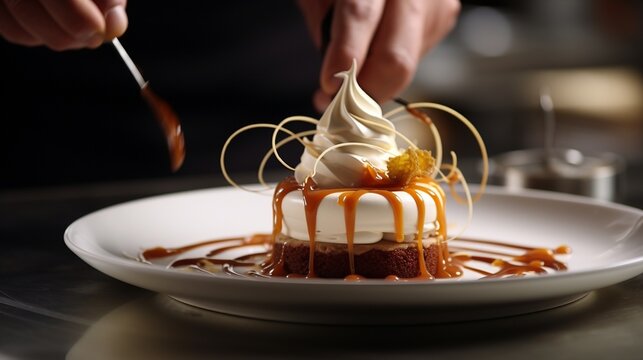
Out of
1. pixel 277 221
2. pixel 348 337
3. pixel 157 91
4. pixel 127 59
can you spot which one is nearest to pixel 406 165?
pixel 277 221

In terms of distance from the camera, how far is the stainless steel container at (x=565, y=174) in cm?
232

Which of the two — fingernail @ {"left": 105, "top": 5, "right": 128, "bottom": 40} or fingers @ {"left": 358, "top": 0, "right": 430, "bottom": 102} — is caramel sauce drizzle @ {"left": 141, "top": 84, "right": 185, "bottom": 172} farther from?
fingers @ {"left": 358, "top": 0, "right": 430, "bottom": 102}

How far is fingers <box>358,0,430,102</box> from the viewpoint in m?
1.99

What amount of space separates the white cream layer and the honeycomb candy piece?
29 millimetres

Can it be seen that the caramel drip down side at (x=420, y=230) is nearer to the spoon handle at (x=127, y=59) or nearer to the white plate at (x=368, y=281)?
the white plate at (x=368, y=281)

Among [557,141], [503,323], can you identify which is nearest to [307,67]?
[503,323]

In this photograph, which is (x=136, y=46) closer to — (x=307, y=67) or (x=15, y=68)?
(x=15, y=68)

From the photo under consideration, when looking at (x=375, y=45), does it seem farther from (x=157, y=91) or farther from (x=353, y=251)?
(x=157, y=91)

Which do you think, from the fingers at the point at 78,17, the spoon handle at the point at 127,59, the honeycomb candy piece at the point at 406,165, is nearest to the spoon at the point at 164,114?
the spoon handle at the point at 127,59

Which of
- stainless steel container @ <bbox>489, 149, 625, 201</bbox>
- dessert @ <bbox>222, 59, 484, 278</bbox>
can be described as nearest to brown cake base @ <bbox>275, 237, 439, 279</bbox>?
dessert @ <bbox>222, 59, 484, 278</bbox>

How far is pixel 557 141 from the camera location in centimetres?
541

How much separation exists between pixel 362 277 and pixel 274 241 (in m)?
0.20

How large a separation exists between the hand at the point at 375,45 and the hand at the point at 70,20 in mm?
543

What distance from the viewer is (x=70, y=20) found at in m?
1.49
